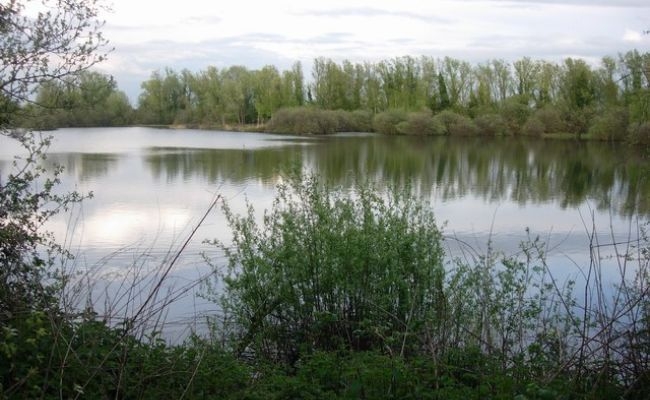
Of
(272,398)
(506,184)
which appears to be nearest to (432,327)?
(272,398)

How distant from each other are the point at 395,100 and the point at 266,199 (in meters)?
48.7

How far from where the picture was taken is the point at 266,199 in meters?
14.7

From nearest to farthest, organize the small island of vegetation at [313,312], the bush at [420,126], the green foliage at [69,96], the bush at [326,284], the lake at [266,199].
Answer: the small island of vegetation at [313,312] → the green foliage at [69,96] → the bush at [326,284] → the lake at [266,199] → the bush at [420,126]

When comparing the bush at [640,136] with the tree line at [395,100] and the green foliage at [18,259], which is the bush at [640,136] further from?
the tree line at [395,100]

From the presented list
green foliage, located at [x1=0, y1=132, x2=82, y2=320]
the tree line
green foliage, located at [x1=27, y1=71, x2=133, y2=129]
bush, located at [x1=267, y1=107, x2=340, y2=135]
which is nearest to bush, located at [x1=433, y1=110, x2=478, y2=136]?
the tree line

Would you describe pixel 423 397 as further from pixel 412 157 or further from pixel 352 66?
pixel 352 66

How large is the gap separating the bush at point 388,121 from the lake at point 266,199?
77.3 feet

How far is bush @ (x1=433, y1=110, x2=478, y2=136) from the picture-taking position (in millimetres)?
53125

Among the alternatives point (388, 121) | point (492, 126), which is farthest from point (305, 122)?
point (492, 126)

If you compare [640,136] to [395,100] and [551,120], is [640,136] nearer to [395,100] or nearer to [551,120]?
[551,120]

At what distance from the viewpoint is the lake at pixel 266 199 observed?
816 centimetres

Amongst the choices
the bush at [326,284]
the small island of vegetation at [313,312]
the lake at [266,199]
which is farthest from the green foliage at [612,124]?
the bush at [326,284]

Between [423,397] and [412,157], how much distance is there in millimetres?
25274

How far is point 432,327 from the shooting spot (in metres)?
5.61
